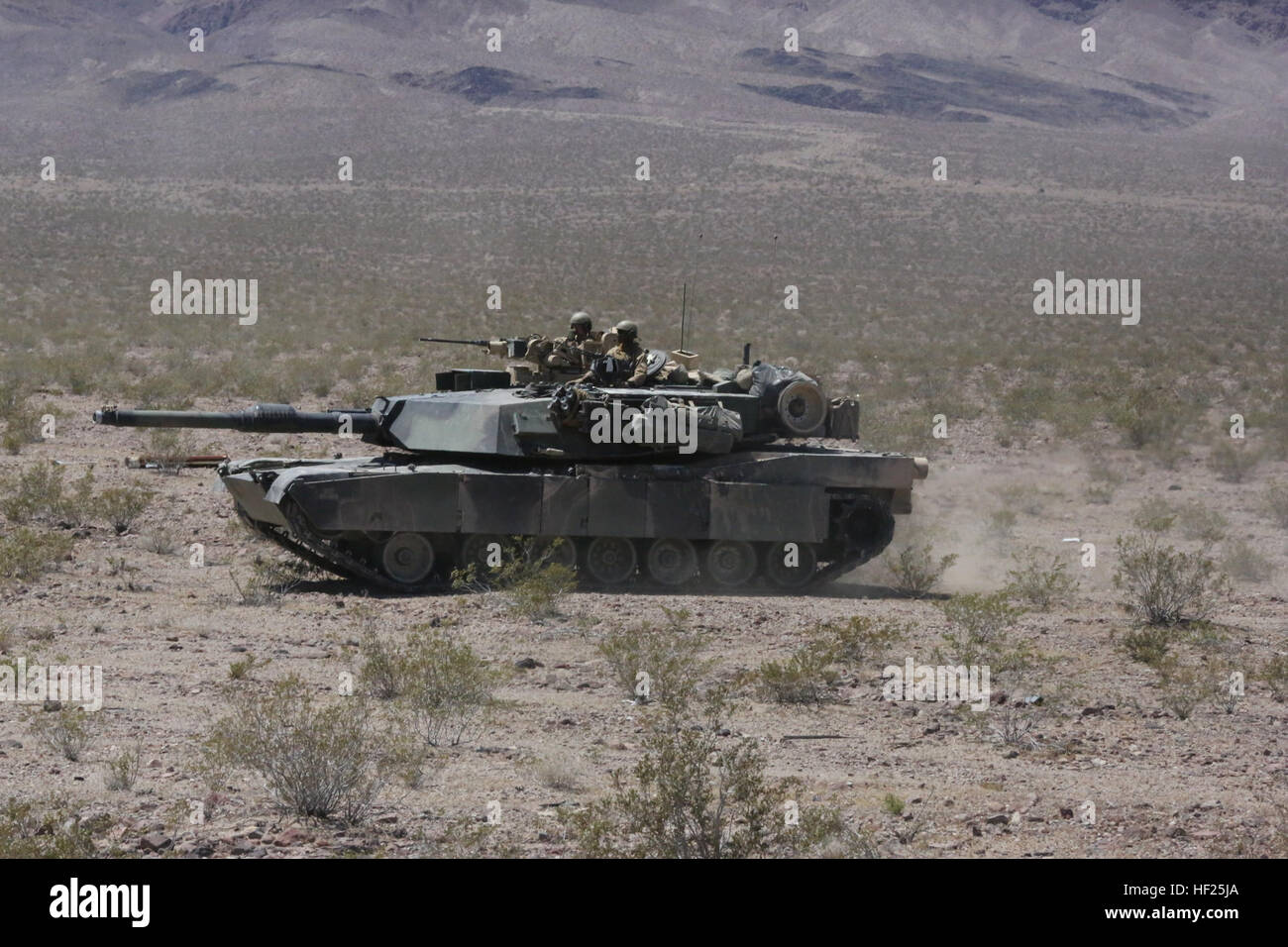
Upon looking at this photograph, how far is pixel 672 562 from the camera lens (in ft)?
55.4

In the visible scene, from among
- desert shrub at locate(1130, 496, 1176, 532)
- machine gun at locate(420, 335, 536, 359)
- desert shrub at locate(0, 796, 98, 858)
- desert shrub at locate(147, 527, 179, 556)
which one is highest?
machine gun at locate(420, 335, 536, 359)

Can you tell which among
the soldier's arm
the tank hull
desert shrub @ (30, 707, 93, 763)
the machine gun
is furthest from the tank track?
desert shrub @ (30, 707, 93, 763)

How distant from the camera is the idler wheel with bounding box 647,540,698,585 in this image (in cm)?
1683

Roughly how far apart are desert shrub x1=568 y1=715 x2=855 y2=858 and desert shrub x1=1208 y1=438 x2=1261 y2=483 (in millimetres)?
19221

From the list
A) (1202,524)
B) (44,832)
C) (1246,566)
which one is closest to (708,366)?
(1202,524)

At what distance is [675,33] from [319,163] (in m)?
79.2

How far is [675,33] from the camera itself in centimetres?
15138

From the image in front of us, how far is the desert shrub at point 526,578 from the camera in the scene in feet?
47.7

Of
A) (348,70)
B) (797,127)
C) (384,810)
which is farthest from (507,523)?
(348,70)

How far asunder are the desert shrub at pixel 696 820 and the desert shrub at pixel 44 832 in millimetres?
2351

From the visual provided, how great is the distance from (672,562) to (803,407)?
211 cm

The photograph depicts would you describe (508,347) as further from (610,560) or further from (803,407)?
(803,407)

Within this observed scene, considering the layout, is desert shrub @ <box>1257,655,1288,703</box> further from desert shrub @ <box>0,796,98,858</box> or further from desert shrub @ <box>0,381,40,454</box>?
desert shrub @ <box>0,381,40,454</box>
